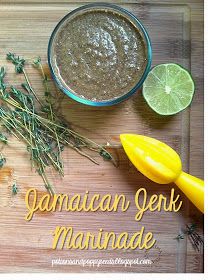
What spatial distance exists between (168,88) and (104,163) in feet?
0.94

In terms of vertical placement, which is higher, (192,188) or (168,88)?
(168,88)

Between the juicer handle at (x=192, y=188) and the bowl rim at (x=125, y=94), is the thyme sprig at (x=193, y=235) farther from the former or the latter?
the bowl rim at (x=125, y=94)

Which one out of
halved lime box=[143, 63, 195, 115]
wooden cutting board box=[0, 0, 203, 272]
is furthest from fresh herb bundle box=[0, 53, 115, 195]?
halved lime box=[143, 63, 195, 115]

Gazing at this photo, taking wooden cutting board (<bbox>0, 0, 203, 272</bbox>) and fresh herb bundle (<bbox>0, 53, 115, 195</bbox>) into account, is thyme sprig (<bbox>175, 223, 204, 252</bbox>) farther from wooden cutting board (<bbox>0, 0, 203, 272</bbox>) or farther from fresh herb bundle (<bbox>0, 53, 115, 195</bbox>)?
fresh herb bundle (<bbox>0, 53, 115, 195</bbox>)

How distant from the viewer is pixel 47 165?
1487mm

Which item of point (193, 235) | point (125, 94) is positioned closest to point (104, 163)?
point (125, 94)


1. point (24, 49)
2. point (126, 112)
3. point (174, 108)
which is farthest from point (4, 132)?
point (174, 108)

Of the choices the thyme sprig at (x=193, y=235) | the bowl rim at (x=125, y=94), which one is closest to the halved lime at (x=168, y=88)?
the bowl rim at (x=125, y=94)

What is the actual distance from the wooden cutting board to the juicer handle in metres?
0.05

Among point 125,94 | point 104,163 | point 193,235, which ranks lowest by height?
Result: point 193,235

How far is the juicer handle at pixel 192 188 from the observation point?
4.67 ft

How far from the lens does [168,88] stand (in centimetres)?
144

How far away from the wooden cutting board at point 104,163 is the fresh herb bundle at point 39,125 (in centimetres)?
2

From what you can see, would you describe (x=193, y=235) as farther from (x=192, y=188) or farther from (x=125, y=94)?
(x=125, y=94)
